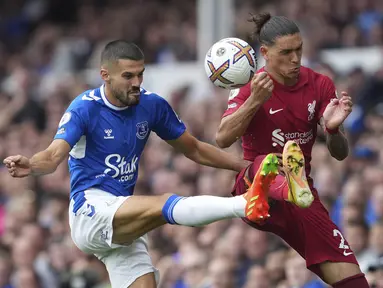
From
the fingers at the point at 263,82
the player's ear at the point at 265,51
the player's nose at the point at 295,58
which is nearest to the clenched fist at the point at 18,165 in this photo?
the fingers at the point at 263,82

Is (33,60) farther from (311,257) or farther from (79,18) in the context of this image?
(311,257)

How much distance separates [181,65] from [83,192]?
854 cm

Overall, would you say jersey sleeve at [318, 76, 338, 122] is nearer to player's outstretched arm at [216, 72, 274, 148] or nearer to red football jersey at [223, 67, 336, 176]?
red football jersey at [223, 67, 336, 176]

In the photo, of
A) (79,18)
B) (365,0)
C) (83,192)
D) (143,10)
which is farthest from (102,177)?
(79,18)

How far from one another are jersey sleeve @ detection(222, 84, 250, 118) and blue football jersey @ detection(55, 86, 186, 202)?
2.84 ft

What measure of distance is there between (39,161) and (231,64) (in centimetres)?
165

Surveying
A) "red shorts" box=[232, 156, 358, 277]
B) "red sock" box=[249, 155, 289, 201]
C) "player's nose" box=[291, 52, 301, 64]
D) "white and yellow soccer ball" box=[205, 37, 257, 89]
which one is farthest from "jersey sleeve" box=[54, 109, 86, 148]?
"player's nose" box=[291, 52, 301, 64]

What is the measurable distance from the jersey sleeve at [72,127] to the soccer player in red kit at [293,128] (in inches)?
44.7

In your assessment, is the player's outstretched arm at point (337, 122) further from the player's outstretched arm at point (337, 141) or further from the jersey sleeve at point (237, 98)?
the jersey sleeve at point (237, 98)

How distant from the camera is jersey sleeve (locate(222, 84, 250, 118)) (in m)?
8.59

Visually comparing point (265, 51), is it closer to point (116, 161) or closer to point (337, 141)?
point (337, 141)

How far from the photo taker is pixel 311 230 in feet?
28.8

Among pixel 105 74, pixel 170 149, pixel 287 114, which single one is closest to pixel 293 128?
pixel 287 114

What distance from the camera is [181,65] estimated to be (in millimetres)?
17359
